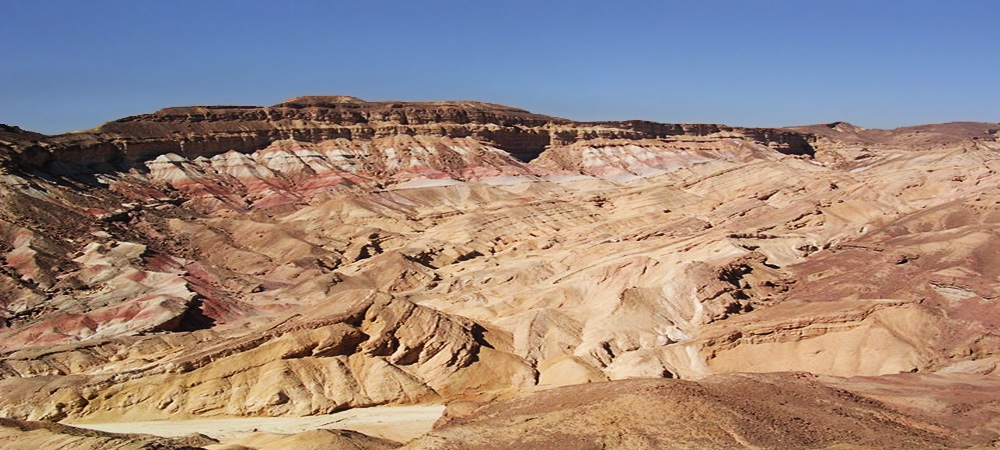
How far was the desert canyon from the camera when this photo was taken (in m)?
21.0

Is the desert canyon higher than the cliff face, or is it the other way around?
the cliff face

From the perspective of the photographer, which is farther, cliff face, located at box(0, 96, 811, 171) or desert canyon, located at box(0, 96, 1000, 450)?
cliff face, located at box(0, 96, 811, 171)

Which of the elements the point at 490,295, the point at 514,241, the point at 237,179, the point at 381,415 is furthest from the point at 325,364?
the point at 237,179

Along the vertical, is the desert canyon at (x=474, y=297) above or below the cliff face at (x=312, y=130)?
below

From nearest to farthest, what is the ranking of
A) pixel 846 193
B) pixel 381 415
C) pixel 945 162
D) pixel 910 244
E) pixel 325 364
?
pixel 381 415
pixel 325 364
pixel 910 244
pixel 846 193
pixel 945 162

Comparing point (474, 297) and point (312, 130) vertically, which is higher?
point (312, 130)

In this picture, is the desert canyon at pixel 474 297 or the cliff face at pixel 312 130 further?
the cliff face at pixel 312 130

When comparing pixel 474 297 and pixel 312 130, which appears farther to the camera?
pixel 312 130

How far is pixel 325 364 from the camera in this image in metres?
27.1

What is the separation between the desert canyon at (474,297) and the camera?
20969 millimetres

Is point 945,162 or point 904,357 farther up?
point 945,162

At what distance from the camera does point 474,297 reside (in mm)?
41031

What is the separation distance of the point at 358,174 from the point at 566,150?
30.8 metres

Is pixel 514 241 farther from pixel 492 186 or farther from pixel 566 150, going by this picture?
pixel 566 150
